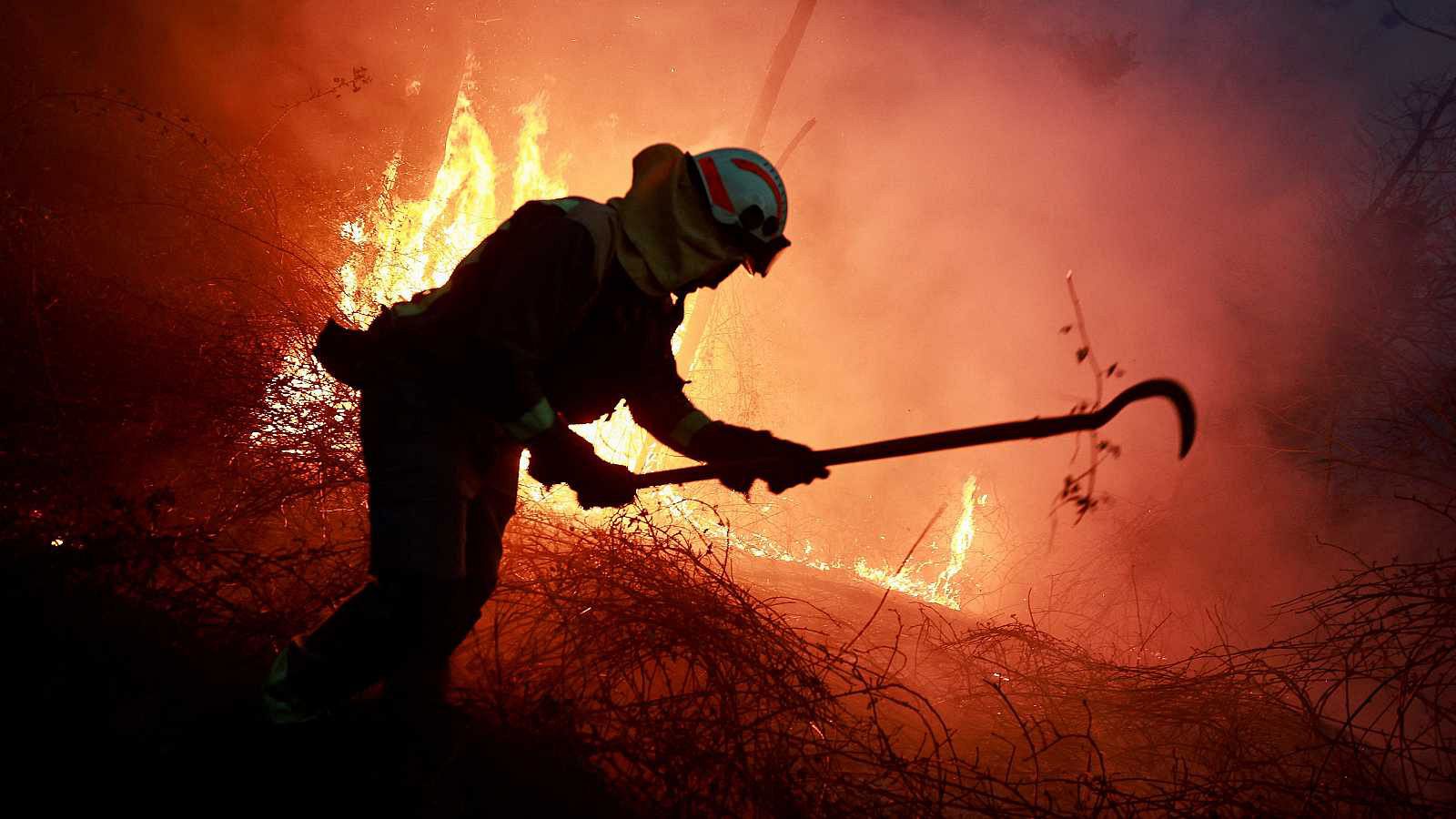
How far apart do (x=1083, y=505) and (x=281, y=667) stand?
3.04 metres

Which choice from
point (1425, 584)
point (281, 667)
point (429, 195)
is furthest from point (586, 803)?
point (429, 195)

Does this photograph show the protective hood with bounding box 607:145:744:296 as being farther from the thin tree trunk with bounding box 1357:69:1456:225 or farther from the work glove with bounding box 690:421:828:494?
the thin tree trunk with bounding box 1357:69:1456:225

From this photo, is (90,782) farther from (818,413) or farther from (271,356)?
(818,413)

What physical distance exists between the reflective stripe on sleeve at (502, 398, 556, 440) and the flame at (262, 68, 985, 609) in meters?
3.15

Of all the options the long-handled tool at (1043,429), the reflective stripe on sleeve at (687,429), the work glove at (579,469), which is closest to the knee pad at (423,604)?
the work glove at (579,469)

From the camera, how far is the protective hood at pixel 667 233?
7.91 ft

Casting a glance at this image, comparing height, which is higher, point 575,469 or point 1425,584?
point 1425,584

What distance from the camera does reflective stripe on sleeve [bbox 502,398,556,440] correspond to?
216cm

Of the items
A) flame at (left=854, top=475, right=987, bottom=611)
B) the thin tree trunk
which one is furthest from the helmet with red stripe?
the thin tree trunk

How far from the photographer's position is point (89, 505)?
3.33 meters

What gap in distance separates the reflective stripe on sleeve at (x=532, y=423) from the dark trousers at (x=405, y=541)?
0.70 ft

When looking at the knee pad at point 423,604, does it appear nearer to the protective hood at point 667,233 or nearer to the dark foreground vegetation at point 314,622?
the dark foreground vegetation at point 314,622

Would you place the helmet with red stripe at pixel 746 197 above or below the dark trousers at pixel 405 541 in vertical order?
above

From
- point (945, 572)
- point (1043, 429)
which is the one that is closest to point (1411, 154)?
point (945, 572)
